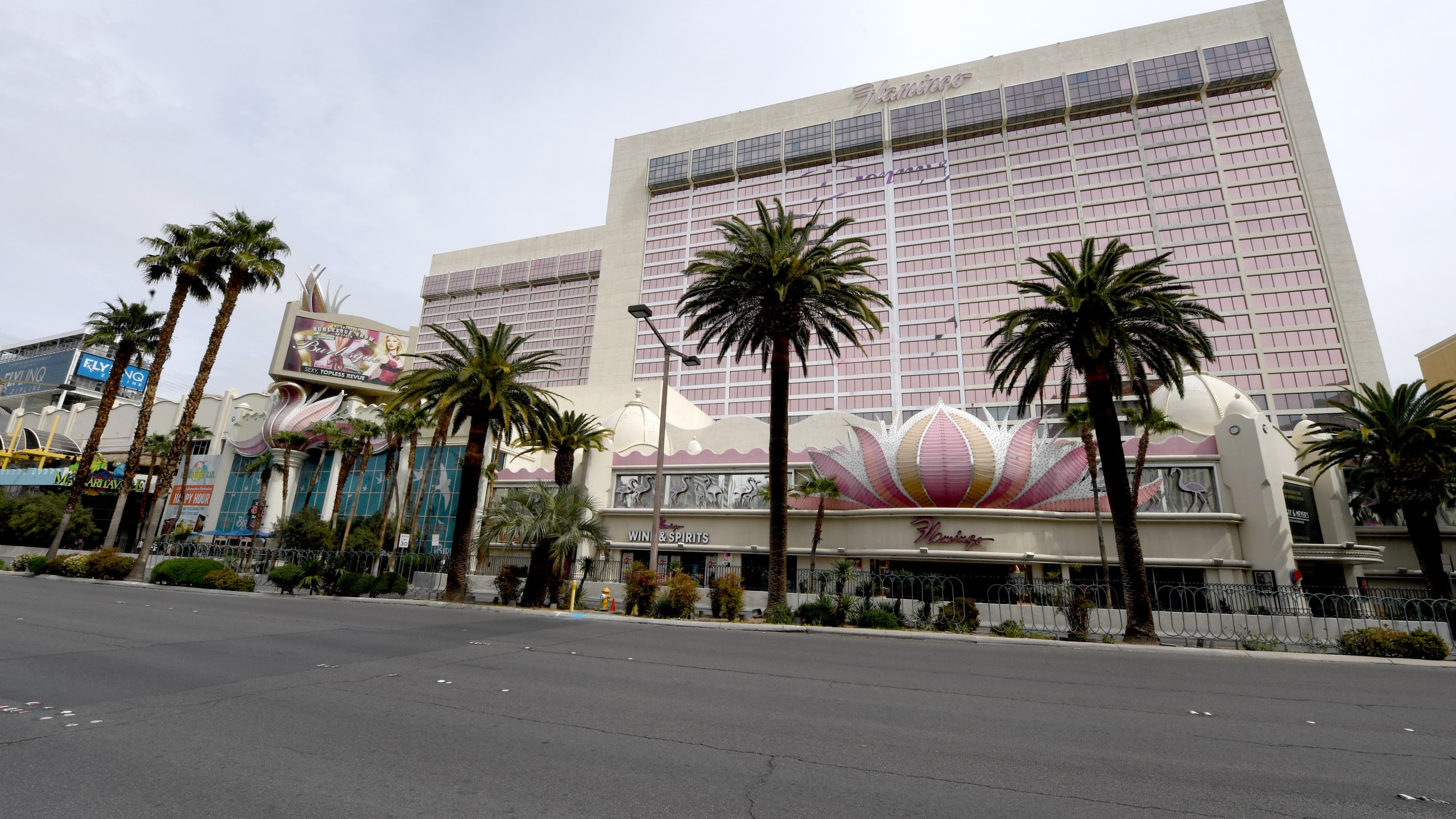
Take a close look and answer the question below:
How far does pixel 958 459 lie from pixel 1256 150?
6670 cm

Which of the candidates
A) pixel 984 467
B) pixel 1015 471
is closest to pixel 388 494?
pixel 984 467

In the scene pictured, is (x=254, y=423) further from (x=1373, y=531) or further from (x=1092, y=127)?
(x=1092, y=127)

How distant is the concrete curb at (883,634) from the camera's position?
636 inches

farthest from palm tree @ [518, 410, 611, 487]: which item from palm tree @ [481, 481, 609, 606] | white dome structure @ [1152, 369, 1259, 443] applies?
white dome structure @ [1152, 369, 1259, 443]

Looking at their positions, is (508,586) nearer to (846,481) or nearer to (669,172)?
(846,481)

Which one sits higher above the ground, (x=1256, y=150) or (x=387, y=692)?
(x=1256, y=150)

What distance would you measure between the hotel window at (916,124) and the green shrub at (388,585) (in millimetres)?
79434

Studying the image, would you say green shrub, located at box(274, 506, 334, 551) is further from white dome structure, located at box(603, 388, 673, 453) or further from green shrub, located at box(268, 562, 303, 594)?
white dome structure, located at box(603, 388, 673, 453)

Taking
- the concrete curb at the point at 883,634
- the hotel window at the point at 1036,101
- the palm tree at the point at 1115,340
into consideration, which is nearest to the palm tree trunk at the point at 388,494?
the concrete curb at the point at 883,634

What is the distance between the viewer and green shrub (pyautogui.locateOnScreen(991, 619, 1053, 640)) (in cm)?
1980

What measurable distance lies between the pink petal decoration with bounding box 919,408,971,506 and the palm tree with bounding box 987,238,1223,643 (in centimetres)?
659

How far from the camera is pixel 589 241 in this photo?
121875 millimetres

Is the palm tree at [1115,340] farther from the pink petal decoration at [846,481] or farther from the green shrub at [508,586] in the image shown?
the green shrub at [508,586]

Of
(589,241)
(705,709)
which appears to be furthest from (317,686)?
(589,241)
